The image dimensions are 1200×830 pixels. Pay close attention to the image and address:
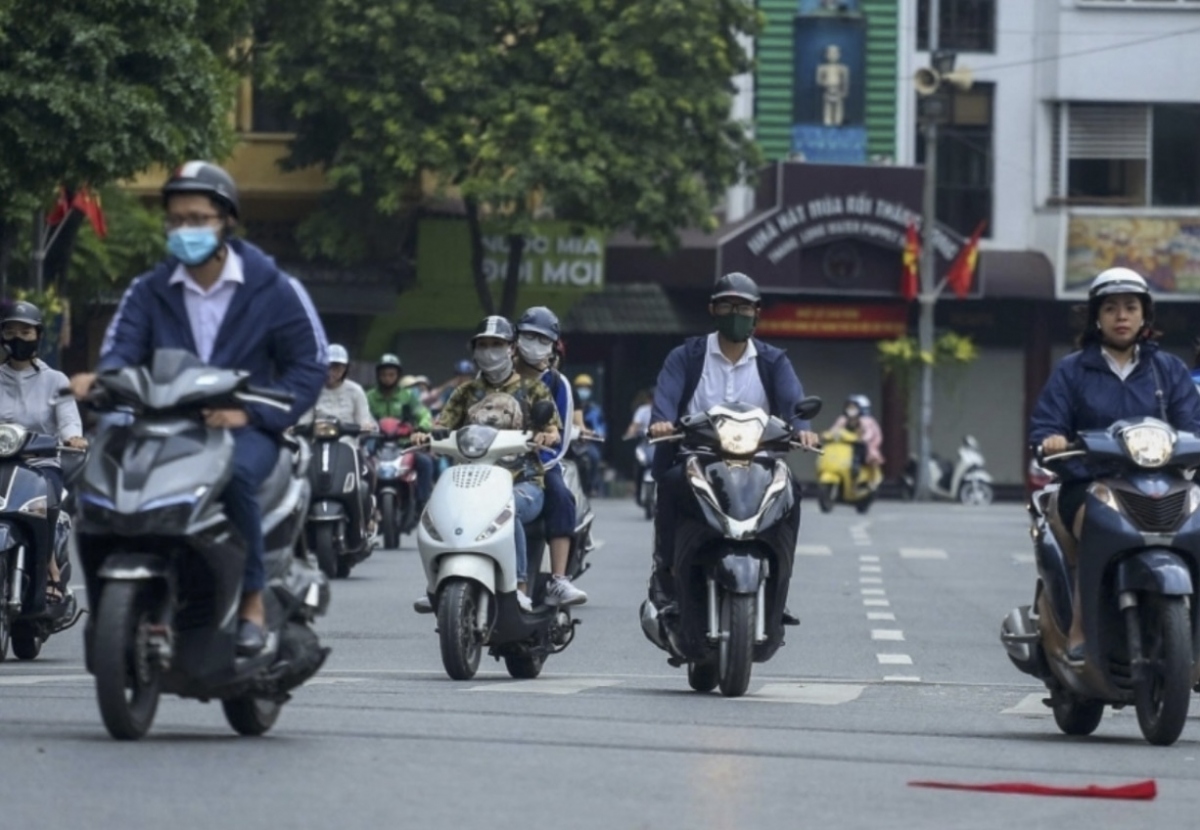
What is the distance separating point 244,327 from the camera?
30.4 feet

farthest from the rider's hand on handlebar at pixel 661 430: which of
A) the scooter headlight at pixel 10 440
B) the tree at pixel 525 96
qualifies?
the tree at pixel 525 96

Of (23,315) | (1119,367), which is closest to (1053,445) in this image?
(1119,367)

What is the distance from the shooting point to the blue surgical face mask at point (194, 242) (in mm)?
9039

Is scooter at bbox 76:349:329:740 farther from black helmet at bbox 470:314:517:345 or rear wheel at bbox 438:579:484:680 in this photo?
black helmet at bbox 470:314:517:345

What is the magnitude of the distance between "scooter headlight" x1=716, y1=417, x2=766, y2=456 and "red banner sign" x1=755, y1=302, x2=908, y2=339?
127ft

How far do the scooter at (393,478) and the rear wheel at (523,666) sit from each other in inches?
487

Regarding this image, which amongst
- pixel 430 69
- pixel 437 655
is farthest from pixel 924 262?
pixel 437 655

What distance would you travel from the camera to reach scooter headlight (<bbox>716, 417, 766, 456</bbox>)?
12086 millimetres

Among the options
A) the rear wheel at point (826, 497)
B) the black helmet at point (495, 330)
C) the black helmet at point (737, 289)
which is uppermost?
the black helmet at point (737, 289)

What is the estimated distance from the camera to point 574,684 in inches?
510

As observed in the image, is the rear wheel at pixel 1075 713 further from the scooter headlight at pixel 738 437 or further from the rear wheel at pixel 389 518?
the rear wheel at pixel 389 518

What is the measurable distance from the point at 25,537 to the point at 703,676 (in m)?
3.77

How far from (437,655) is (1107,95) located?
3785 cm

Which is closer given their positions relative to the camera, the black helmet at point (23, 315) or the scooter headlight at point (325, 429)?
the black helmet at point (23, 315)
